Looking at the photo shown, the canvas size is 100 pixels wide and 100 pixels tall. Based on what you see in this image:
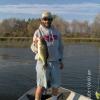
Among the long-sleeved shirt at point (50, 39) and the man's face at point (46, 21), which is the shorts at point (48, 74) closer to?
the long-sleeved shirt at point (50, 39)

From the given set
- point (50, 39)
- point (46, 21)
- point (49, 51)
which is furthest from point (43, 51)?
point (46, 21)

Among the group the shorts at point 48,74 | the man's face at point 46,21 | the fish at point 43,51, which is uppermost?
the man's face at point 46,21

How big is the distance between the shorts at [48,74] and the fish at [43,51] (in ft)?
0.51

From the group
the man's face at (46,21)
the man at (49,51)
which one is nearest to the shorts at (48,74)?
the man at (49,51)

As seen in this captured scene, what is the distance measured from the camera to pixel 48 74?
31.4 feet

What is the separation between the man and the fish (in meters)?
0.12

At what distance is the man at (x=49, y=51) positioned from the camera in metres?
9.48

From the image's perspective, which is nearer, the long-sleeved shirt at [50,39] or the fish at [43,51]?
the fish at [43,51]

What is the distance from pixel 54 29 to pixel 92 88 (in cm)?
877

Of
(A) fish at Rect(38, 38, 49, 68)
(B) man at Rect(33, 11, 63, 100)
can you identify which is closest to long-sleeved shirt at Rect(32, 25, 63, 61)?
(B) man at Rect(33, 11, 63, 100)

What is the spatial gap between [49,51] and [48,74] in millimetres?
599

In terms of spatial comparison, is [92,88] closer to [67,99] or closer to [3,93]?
[3,93]

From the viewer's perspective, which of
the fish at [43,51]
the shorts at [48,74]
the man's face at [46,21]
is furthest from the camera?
the shorts at [48,74]

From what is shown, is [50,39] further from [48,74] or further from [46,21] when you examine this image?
[48,74]
